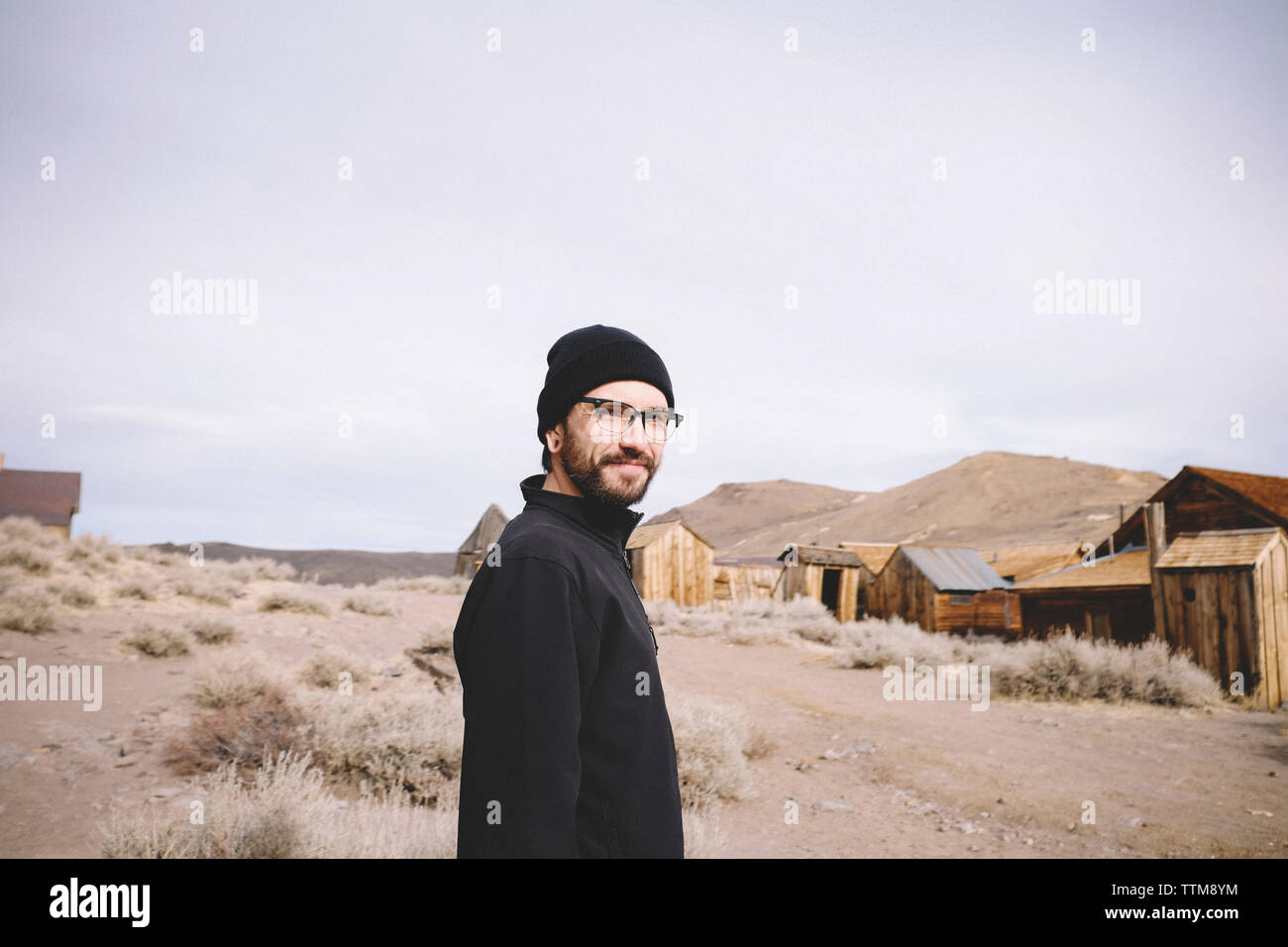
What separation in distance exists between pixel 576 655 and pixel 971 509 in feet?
244

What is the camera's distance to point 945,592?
850 inches

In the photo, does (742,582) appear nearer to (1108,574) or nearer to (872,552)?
(872,552)

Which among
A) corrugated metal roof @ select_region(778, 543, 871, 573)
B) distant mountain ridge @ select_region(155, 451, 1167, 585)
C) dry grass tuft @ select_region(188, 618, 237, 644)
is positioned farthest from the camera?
distant mountain ridge @ select_region(155, 451, 1167, 585)

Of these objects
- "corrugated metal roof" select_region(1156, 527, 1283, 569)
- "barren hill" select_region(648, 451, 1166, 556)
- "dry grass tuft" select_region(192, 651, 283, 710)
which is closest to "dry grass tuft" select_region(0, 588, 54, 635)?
"dry grass tuft" select_region(192, 651, 283, 710)

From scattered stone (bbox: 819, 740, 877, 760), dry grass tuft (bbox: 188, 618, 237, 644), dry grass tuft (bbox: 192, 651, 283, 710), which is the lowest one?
scattered stone (bbox: 819, 740, 877, 760)

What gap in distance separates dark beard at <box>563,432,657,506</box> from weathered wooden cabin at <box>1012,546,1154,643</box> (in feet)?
52.6

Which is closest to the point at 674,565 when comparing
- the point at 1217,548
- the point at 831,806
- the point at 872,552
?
the point at 872,552

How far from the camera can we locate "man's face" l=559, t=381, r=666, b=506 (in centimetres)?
186

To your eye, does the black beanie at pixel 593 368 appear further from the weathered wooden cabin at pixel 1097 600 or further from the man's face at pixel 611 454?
the weathered wooden cabin at pixel 1097 600

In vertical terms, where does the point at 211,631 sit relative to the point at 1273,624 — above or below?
above

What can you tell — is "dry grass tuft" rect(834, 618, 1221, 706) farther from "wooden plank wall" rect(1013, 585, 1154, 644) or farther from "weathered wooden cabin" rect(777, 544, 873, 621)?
"weathered wooden cabin" rect(777, 544, 873, 621)

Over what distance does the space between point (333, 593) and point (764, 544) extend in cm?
6953

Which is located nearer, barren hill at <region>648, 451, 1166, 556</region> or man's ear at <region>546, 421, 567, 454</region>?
man's ear at <region>546, 421, 567, 454</region>
